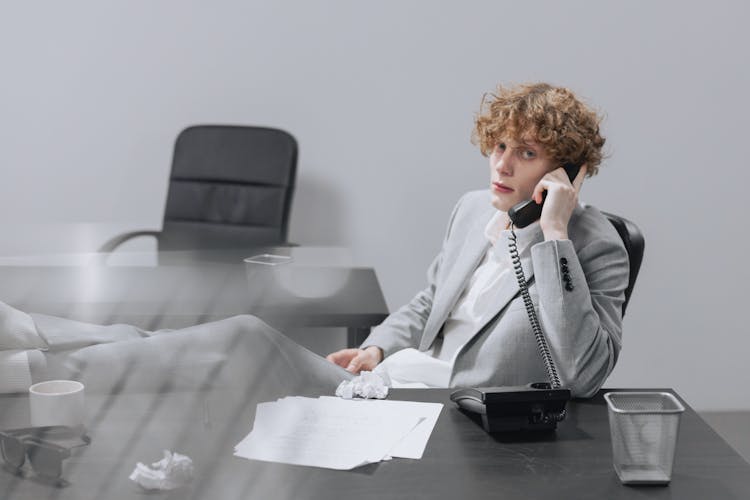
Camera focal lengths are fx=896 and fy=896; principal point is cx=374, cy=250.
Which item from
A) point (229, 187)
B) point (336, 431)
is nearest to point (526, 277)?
point (336, 431)

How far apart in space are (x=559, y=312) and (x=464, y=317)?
43 centimetres

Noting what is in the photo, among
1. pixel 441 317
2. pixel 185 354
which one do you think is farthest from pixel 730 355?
pixel 185 354

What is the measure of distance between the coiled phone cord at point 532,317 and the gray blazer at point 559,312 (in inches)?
0.5

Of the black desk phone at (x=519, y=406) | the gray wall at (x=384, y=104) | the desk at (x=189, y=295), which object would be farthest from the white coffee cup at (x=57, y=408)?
the gray wall at (x=384, y=104)

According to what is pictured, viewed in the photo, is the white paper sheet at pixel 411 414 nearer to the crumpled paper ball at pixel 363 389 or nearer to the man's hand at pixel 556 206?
the crumpled paper ball at pixel 363 389


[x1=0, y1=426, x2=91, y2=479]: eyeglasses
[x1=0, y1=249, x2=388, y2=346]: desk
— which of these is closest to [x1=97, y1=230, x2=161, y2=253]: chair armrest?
[x1=0, y1=249, x2=388, y2=346]: desk

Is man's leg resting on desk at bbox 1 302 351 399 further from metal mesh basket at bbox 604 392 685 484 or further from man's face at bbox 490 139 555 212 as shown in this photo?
man's face at bbox 490 139 555 212

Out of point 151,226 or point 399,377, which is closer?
point 399,377

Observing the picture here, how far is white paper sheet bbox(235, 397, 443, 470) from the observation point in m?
1.29

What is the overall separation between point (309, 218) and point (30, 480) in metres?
2.62

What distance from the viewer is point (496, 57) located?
363 centimetres

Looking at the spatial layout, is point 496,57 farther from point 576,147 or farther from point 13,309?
point 13,309

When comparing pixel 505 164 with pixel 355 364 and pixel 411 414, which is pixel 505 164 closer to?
pixel 355 364

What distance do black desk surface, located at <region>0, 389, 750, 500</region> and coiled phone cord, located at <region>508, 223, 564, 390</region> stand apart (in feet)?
0.60
